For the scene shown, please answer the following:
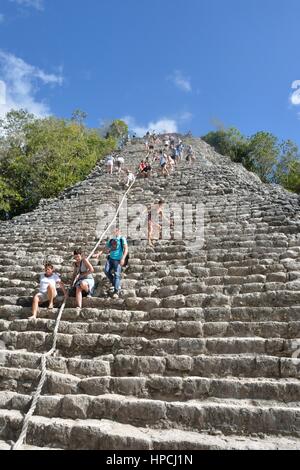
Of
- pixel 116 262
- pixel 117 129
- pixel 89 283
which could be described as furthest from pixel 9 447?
pixel 117 129

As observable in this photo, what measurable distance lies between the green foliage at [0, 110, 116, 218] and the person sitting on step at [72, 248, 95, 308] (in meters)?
11.9

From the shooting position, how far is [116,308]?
5.31 m

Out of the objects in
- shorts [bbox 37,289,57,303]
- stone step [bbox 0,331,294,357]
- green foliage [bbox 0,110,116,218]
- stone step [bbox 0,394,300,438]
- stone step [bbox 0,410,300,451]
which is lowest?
stone step [bbox 0,410,300,451]

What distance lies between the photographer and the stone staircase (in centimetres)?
315

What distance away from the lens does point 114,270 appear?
19.0ft

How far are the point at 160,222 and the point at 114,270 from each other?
130 inches

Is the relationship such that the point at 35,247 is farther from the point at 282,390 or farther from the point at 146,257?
the point at 282,390

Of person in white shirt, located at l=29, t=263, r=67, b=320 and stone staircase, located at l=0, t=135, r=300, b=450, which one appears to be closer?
stone staircase, located at l=0, t=135, r=300, b=450

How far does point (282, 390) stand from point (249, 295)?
161 cm

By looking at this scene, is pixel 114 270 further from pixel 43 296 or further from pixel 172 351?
pixel 172 351

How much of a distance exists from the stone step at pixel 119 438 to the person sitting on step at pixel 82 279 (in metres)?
2.08

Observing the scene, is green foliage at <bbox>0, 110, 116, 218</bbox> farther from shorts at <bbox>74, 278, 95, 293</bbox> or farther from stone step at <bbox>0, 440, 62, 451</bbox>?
stone step at <bbox>0, 440, 62, 451</bbox>

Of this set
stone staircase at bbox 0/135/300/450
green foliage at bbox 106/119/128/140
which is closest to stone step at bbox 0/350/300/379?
stone staircase at bbox 0/135/300/450

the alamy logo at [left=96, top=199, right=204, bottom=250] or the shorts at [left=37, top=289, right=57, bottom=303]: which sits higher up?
the alamy logo at [left=96, top=199, right=204, bottom=250]
